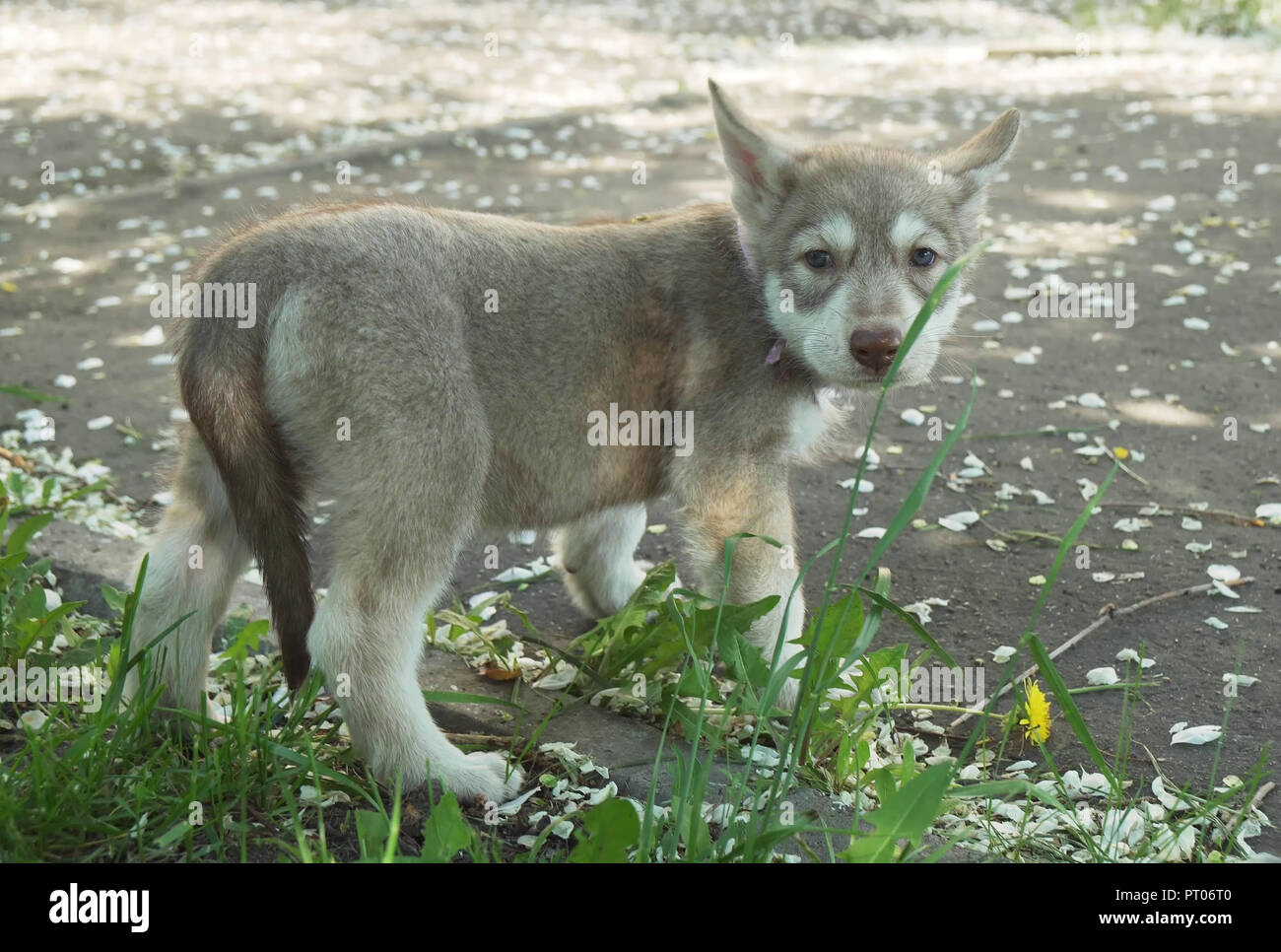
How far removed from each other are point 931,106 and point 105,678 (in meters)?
11.7

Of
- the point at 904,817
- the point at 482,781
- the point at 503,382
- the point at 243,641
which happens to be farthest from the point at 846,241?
the point at 243,641

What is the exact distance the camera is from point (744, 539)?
425 centimetres

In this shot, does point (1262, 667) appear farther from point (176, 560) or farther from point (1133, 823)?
point (176, 560)

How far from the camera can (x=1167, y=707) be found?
4406 mm

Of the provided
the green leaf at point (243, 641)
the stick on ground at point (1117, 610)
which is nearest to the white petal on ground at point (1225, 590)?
the stick on ground at point (1117, 610)

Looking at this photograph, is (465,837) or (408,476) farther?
(408,476)

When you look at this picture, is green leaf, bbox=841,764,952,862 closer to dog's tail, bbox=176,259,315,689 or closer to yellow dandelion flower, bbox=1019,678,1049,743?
yellow dandelion flower, bbox=1019,678,1049,743

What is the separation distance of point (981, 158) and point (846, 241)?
71 centimetres

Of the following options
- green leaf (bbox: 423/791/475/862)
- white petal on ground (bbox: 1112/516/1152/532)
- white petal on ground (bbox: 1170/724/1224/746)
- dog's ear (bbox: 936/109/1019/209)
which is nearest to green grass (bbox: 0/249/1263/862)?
green leaf (bbox: 423/791/475/862)

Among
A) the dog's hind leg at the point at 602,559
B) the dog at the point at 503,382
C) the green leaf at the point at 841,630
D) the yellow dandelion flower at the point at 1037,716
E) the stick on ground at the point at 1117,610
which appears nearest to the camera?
the dog at the point at 503,382

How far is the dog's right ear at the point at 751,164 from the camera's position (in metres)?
4.29

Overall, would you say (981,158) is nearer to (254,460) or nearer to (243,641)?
(254,460)

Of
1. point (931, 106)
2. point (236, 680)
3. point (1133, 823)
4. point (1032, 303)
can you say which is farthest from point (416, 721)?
point (931, 106)

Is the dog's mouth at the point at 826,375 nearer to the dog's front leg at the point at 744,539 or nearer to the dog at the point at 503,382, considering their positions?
the dog at the point at 503,382
